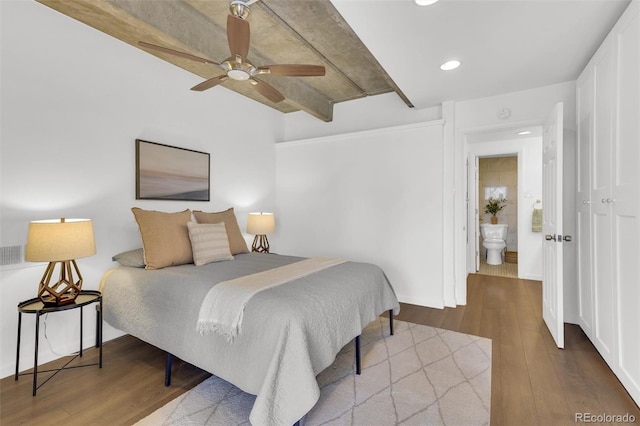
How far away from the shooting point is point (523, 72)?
110 inches

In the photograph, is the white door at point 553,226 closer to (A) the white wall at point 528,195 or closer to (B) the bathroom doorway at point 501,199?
(A) the white wall at point 528,195

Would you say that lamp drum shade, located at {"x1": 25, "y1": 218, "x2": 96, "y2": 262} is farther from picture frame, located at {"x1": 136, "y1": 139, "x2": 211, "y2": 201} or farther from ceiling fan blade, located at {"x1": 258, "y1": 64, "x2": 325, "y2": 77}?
ceiling fan blade, located at {"x1": 258, "y1": 64, "x2": 325, "y2": 77}

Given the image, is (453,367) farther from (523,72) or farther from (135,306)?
(523,72)

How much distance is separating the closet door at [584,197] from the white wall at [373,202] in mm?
1224

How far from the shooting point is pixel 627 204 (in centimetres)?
187

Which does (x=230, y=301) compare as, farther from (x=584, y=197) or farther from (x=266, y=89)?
(x=584, y=197)

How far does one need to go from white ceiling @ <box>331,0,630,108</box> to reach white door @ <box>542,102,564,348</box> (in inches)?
17.8

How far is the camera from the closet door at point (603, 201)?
2.12 m

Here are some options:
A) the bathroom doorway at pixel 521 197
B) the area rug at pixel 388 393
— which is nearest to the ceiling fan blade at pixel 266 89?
the area rug at pixel 388 393

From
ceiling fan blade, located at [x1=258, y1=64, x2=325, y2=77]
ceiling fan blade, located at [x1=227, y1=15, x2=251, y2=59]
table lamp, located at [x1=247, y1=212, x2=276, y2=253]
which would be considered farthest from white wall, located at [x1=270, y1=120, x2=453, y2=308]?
ceiling fan blade, located at [x1=227, y1=15, x2=251, y2=59]

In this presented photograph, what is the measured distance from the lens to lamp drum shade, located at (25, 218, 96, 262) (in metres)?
1.94

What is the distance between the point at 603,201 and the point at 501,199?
452 cm

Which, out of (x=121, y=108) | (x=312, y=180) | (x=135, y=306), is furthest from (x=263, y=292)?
(x=312, y=180)

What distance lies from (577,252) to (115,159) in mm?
4408
